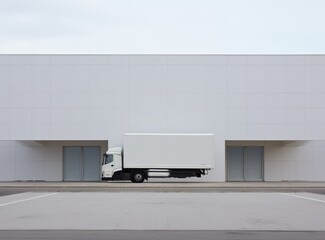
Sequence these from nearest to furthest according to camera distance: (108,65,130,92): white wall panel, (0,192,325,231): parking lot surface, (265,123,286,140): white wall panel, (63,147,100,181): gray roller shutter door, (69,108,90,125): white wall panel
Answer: (0,192,325,231): parking lot surface, (265,123,286,140): white wall panel, (69,108,90,125): white wall panel, (108,65,130,92): white wall panel, (63,147,100,181): gray roller shutter door

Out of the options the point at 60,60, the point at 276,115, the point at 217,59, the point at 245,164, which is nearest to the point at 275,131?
the point at 276,115

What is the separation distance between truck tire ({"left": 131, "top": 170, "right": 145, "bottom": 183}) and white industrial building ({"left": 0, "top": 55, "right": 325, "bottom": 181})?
3.47 meters

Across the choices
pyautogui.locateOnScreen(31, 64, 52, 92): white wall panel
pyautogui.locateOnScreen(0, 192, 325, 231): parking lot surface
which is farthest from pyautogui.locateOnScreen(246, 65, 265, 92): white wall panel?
pyautogui.locateOnScreen(0, 192, 325, 231): parking lot surface

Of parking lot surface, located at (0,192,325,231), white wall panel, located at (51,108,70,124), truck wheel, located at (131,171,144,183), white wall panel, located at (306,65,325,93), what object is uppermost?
white wall panel, located at (306,65,325,93)

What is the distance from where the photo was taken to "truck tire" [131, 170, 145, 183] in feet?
136

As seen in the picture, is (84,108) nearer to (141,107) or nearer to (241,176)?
(141,107)

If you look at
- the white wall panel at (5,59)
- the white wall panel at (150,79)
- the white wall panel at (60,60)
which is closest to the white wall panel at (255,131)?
the white wall panel at (150,79)

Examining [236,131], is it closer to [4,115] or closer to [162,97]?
[162,97]

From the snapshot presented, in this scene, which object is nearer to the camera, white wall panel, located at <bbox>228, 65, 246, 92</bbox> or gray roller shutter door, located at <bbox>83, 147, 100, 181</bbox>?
white wall panel, located at <bbox>228, 65, 246, 92</bbox>

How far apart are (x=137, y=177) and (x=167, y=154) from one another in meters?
2.66

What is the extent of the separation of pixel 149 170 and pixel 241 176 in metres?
8.39

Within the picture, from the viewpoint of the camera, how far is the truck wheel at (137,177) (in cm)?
Result: 4131

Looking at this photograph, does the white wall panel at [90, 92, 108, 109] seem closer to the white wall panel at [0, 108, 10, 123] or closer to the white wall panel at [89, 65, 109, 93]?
the white wall panel at [89, 65, 109, 93]
